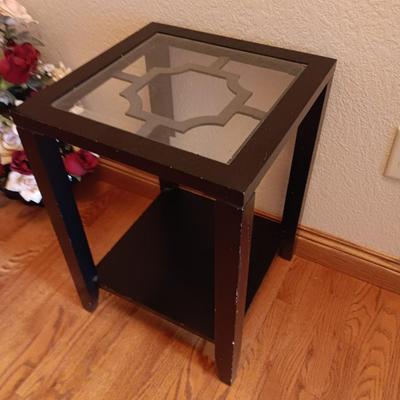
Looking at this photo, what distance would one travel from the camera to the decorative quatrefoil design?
627 mm

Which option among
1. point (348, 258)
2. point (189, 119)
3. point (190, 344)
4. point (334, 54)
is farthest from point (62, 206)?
point (348, 258)

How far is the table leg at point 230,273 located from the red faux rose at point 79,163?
1.95 ft

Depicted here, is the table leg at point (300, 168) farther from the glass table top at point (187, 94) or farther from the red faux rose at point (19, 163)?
the red faux rose at point (19, 163)

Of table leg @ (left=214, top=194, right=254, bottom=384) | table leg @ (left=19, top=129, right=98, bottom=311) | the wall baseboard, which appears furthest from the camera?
the wall baseboard

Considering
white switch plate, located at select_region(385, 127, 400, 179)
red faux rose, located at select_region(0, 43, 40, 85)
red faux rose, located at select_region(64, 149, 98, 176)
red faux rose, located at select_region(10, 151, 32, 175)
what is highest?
red faux rose, located at select_region(0, 43, 40, 85)

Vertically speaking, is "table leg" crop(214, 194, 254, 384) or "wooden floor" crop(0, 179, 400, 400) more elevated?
"table leg" crop(214, 194, 254, 384)

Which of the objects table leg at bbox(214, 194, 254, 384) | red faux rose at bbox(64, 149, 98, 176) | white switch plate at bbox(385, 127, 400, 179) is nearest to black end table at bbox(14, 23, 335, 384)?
table leg at bbox(214, 194, 254, 384)

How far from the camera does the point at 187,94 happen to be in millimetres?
698

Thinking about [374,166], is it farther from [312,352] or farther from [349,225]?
[312,352]

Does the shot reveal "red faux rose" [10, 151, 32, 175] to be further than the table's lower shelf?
Yes

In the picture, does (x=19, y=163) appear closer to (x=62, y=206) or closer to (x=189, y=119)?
(x=62, y=206)

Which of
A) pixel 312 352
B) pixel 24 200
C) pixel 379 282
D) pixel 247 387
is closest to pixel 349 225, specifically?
pixel 379 282

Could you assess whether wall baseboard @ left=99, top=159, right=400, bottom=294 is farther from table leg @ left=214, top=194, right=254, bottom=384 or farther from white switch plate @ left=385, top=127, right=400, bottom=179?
table leg @ left=214, top=194, right=254, bottom=384

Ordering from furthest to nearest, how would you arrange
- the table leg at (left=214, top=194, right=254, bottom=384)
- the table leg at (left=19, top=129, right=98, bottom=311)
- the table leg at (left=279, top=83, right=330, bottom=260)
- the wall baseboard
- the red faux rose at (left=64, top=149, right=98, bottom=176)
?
the red faux rose at (left=64, top=149, right=98, bottom=176) → the wall baseboard → the table leg at (left=279, top=83, right=330, bottom=260) → the table leg at (left=19, top=129, right=98, bottom=311) → the table leg at (left=214, top=194, right=254, bottom=384)
